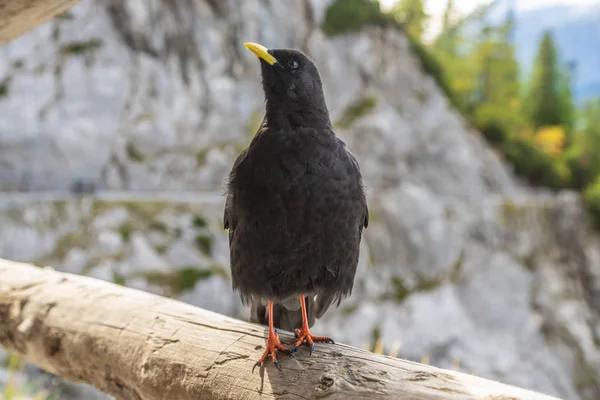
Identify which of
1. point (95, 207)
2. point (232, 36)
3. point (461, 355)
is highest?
point (232, 36)

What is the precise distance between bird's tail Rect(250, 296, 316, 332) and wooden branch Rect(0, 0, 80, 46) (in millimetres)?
1329

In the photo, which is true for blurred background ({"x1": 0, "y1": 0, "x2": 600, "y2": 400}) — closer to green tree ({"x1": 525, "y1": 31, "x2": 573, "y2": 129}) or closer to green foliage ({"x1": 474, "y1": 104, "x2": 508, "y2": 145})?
green foliage ({"x1": 474, "y1": 104, "x2": 508, "y2": 145})

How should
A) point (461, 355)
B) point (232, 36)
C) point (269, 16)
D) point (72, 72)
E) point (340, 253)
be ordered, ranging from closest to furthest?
1. point (340, 253)
2. point (72, 72)
3. point (461, 355)
4. point (232, 36)
5. point (269, 16)

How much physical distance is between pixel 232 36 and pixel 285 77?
16.0 m

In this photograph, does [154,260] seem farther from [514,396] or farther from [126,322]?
[514,396]

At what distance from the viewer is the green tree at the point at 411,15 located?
81.7ft

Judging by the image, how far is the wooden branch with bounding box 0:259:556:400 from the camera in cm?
144

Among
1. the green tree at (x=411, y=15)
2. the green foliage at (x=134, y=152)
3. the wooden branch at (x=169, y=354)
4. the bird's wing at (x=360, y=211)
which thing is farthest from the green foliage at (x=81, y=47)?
the green tree at (x=411, y=15)

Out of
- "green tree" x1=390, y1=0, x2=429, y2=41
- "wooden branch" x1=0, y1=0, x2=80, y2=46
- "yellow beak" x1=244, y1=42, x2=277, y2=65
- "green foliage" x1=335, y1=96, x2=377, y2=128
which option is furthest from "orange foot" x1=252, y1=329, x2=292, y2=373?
"green tree" x1=390, y1=0, x2=429, y2=41

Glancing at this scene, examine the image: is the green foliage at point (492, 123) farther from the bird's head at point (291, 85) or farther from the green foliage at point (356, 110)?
the bird's head at point (291, 85)

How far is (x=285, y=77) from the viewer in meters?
2.08

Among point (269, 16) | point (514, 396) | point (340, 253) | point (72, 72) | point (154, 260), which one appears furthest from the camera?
point (269, 16)

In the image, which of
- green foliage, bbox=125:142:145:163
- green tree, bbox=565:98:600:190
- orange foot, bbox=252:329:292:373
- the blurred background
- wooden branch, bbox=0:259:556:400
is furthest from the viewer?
green tree, bbox=565:98:600:190

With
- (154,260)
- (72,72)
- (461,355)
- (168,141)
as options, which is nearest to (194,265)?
(154,260)
